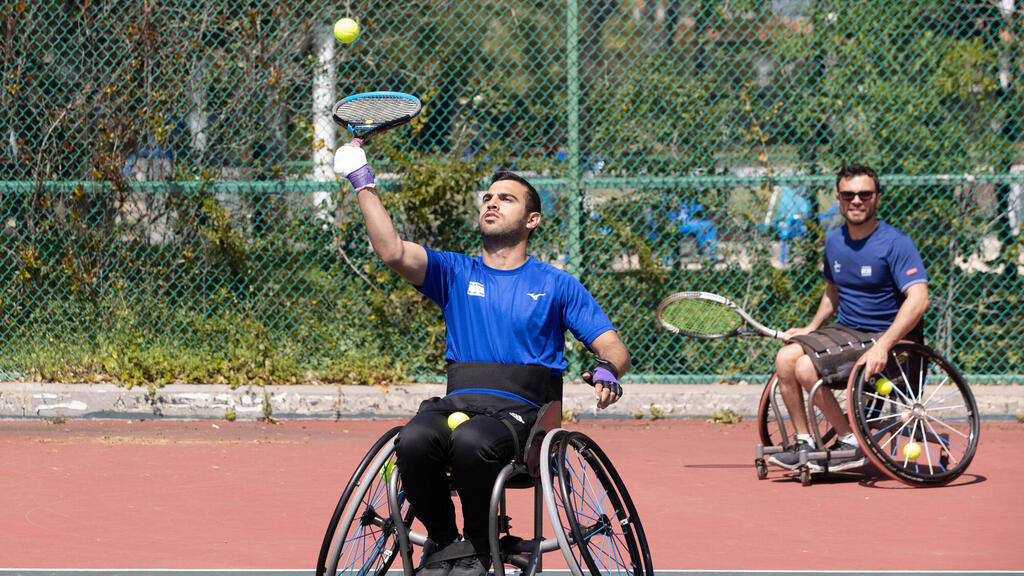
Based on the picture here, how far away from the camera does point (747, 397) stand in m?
8.59

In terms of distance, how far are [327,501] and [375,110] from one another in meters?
2.27

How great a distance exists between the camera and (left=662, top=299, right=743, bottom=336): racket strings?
22.1ft

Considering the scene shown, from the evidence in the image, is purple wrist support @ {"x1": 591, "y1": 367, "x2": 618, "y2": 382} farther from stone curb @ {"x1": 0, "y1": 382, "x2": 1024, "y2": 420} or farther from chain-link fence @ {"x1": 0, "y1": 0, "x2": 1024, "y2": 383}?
chain-link fence @ {"x1": 0, "y1": 0, "x2": 1024, "y2": 383}

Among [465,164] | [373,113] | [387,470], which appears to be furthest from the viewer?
[465,164]

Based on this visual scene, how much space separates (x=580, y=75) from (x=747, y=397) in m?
2.41

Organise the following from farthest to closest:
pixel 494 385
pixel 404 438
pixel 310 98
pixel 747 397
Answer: pixel 310 98, pixel 747 397, pixel 494 385, pixel 404 438

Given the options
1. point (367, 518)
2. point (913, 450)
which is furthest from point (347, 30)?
point (913, 450)

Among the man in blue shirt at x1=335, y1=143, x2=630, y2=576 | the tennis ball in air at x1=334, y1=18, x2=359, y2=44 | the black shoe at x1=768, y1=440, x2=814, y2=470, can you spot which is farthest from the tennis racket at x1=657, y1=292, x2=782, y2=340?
the man in blue shirt at x1=335, y1=143, x2=630, y2=576

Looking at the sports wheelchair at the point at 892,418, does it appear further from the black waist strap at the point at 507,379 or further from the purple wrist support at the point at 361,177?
the purple wrist support at the point at 361,177

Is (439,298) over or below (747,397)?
over

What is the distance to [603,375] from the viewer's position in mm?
4219

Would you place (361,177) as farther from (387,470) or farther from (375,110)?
(387,470)

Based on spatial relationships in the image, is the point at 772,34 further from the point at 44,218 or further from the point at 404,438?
the point at 404,438

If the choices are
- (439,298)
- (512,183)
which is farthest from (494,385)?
(512,183)
